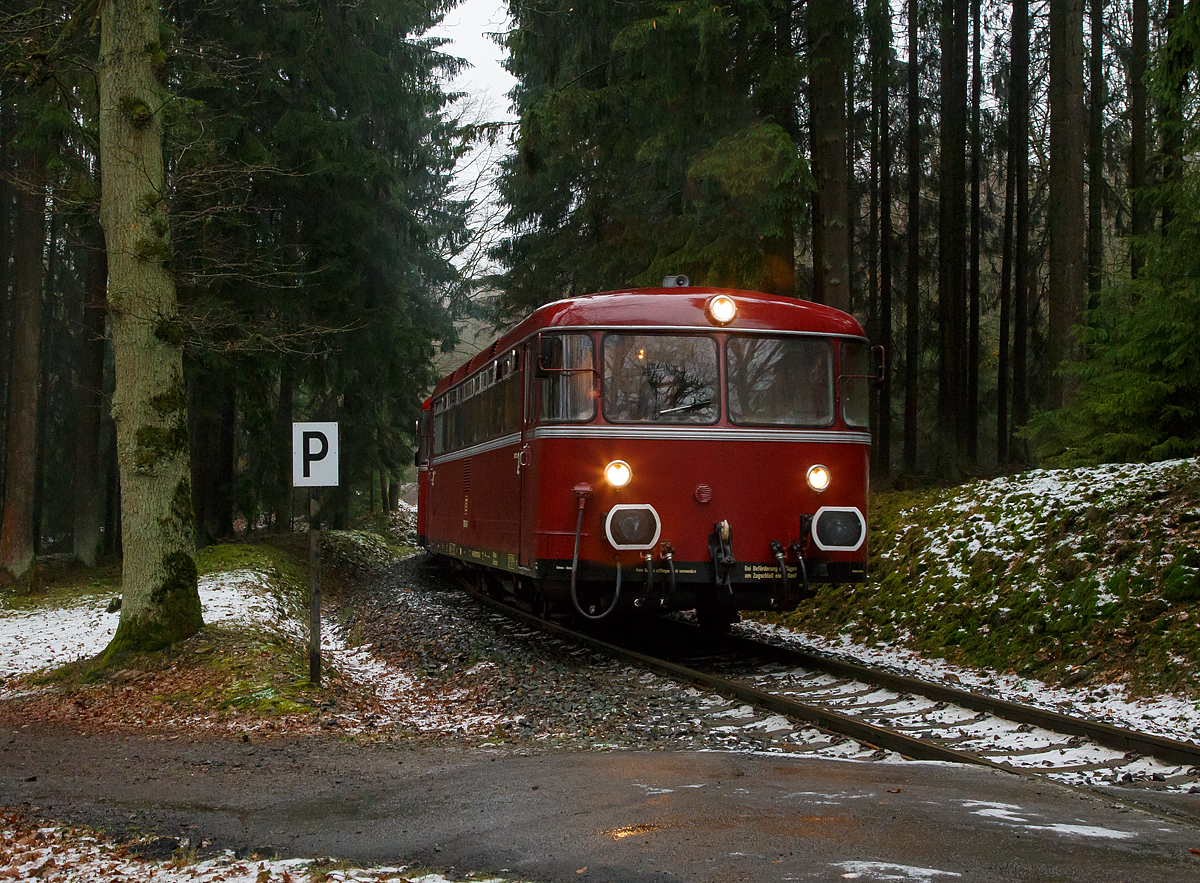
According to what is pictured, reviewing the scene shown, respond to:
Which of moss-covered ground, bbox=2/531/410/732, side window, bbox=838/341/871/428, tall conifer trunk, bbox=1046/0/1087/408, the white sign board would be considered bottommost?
moss-covered ground, bbox=2/531/410/732

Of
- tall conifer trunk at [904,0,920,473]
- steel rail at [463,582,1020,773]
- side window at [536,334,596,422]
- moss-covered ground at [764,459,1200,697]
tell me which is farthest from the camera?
tall conifer trunk at [904,0,920,473]

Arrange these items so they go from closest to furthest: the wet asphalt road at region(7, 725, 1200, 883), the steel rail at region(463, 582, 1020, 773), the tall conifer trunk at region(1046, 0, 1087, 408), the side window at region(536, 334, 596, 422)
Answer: the wet asphalt road at region(7, 725, 1200, 883) < the steel rail at region(463, 582, 1020, 773) < the side window at region(536, 334, 596, 422) < the tall conifer trunk at region(1046, 0, 1087, 408)

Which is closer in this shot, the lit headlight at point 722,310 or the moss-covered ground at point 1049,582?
the moss-covered ground at point 1049,582

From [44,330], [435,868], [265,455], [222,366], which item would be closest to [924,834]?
[435,868]

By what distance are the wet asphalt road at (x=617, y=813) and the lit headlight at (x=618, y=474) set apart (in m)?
3.39

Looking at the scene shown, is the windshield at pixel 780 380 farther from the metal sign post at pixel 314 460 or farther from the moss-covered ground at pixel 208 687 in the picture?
the moss-covered ground at pixel 208 687

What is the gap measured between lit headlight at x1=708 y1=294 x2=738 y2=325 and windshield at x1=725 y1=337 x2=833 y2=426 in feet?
0.68

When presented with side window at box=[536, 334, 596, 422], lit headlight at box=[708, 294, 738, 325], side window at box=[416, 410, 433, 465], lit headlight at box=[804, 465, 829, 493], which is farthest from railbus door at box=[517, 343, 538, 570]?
side window at box=[416, 410, 433, 465]

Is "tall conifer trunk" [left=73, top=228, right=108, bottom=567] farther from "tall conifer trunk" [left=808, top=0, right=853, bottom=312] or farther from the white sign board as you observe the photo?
"tall conifer trunk" [left=808, top=0, right=853, bottom=312]

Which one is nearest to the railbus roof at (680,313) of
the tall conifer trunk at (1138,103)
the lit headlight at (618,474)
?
the lit headlight at (618,474)

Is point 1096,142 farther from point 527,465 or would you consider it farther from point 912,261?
point 527,465

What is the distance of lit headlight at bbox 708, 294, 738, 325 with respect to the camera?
34.1 feet

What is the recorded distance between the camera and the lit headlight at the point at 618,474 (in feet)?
32.9

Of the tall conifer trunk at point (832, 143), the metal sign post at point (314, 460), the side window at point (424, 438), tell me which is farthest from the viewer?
the side window at point (424, 438)
